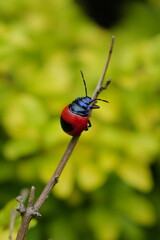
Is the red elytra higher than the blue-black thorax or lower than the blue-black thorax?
lower

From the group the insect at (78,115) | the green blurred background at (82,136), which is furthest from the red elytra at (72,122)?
the green blurred background at (82,136)

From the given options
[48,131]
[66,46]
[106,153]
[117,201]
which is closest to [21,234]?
[48,131]

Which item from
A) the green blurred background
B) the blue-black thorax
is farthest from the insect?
the green blurred background

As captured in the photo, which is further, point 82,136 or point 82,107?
point 82,136

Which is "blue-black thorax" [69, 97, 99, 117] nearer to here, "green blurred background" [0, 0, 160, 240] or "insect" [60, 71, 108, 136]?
"insect" [60, 71, 108, 136]

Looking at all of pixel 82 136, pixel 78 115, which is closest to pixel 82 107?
pixel 78 115

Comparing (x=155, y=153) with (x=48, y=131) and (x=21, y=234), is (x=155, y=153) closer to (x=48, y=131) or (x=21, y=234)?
(x=48, y=131)

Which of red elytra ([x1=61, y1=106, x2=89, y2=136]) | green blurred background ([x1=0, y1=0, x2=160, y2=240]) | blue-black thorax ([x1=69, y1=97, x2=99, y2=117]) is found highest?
blue-black thorax ([x1=69, y1=97, x2=99, y2=117])

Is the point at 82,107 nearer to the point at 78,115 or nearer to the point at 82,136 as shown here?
the point at 78,115
